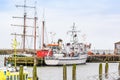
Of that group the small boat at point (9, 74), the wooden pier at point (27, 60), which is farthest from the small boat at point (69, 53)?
the small boat at point (9, 74)

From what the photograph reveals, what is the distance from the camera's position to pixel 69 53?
125m

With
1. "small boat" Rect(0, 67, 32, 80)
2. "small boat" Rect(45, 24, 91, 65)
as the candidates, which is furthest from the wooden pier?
"small boat" Rect(0, 67, 32, 80)

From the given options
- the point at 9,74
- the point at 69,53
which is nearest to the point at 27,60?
the point at 69,53

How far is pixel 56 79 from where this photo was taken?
72.5 meters

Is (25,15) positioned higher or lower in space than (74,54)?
higher

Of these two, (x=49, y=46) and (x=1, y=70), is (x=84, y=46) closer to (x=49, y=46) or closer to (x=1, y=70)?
(x=49, y=46)

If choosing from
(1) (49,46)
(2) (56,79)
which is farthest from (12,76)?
(1) (49,46)

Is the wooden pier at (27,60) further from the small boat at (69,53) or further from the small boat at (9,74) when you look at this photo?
the small boat at (9,74)

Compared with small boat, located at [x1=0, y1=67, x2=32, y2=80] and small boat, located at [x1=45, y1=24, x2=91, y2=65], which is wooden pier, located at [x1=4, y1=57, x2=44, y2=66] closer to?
small boat, located at [x1=45, y1=24, x2=91, y2=65]

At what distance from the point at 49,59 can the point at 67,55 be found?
8.49 m

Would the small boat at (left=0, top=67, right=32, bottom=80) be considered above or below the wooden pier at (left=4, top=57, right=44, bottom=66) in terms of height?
above

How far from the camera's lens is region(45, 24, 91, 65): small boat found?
118 m

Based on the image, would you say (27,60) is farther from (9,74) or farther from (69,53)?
(9,74)

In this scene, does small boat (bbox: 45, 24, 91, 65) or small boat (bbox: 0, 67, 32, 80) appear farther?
small boat (bbox: 45, 24, 91, 65)
